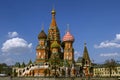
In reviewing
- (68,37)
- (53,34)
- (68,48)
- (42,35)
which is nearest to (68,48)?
(68,48)

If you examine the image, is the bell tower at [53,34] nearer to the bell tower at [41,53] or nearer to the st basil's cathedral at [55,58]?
the st basil's cathedral at [55,58]

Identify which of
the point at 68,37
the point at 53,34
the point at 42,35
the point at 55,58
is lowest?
the point at 55,58

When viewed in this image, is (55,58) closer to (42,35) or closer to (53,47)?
(53,47)

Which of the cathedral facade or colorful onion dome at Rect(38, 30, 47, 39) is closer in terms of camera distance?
the cathedral facade

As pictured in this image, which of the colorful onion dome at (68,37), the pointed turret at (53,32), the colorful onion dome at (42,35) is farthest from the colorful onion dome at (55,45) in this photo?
the pointed turret at (53,32)

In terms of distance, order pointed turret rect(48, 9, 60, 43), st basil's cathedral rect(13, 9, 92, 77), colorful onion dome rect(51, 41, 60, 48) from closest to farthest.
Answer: st basil's cathedral rect(13, 9, 92, 77) < colorful onion dome rect(51, 41, 60, 48) < pointed turret rect(48, 9, 60, 43)

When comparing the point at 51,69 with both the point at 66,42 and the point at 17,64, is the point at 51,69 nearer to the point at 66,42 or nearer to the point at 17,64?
the point at 66,42

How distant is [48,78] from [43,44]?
3104 cm

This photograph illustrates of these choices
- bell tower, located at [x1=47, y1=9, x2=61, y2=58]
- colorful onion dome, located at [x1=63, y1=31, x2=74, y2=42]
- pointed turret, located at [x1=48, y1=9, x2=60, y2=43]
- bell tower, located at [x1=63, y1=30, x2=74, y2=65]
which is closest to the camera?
bell tower, located at [x1=63, y1=30, x2=74, y2=65]

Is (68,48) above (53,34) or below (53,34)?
below

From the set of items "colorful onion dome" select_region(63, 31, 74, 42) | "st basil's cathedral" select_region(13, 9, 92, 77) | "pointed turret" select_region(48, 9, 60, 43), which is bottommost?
"st basil's cathedral" select_region(13, 9, 92, 77)

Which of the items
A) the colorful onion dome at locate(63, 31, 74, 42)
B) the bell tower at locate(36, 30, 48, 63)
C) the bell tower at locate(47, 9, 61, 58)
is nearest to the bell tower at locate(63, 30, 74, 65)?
the colorful onion dome at locate(63, 31, 74, 42)

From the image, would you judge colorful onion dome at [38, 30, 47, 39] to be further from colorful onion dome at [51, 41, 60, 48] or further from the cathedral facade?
colorful onion dome at [51, 41, 60, 48]

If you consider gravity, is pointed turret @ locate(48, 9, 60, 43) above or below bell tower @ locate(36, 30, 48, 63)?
above
